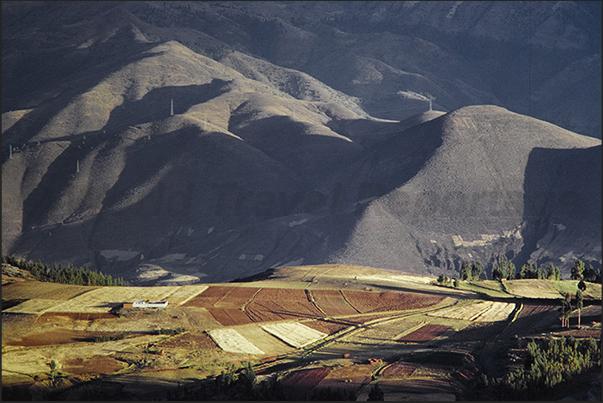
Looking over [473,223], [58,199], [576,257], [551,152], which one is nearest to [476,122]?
[551,152]

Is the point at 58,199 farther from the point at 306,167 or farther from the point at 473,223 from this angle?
the point at 473,223

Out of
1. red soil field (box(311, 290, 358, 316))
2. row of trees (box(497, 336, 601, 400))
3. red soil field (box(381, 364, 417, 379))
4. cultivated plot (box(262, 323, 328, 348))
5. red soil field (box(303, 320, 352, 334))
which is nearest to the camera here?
row of trees (box(497, 336, 601, 400))

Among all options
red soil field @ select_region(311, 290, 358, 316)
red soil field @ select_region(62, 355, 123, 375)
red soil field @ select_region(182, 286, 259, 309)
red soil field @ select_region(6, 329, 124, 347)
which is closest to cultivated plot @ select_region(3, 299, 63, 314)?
red soil field @ select_region(6, 329, 124, 347)

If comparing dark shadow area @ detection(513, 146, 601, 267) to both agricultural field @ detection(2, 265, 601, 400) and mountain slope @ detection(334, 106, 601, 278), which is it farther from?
agricultural field @ detection(2, 265, 601, 400)

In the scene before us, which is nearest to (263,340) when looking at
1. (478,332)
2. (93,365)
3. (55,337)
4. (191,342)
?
(191,342)

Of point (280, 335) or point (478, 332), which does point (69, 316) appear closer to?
point (280, 335)

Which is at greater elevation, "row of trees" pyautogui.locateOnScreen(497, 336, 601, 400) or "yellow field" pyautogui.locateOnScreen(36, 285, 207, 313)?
"row of trees" pyautogui.locateOnScreen(497, 336, 601, 400)
